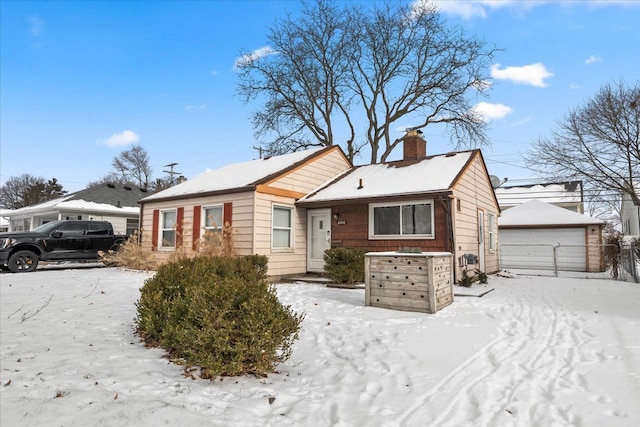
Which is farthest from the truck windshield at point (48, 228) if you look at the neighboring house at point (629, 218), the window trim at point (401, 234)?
the neighboring house at point (629, 218)

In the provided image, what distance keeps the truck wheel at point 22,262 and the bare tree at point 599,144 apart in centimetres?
2378

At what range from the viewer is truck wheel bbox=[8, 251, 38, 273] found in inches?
444

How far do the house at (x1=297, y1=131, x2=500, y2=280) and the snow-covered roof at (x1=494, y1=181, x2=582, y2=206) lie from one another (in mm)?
16126

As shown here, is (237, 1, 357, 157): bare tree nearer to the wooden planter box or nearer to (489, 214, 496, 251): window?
(489, 214, 496, 251): window

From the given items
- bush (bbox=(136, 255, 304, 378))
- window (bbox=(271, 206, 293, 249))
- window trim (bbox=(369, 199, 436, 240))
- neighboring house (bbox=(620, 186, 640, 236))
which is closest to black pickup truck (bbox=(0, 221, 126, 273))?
window (bbox=(271, 206, 293, 249))

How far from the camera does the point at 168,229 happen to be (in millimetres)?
13195

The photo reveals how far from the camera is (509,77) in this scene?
2114cm

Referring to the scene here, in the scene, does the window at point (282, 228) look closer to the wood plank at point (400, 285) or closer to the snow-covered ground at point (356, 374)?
the wood plank at point (400, 285)

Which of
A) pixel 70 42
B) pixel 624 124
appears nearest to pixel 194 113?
pixel 70 42

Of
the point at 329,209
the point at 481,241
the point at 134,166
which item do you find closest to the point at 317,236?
the point at 329,209

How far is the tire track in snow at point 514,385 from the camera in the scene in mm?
2658

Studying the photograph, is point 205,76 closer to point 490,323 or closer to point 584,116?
point 490,323

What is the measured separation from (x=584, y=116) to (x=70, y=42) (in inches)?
912

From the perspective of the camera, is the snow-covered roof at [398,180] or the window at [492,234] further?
the window at [492,234]
